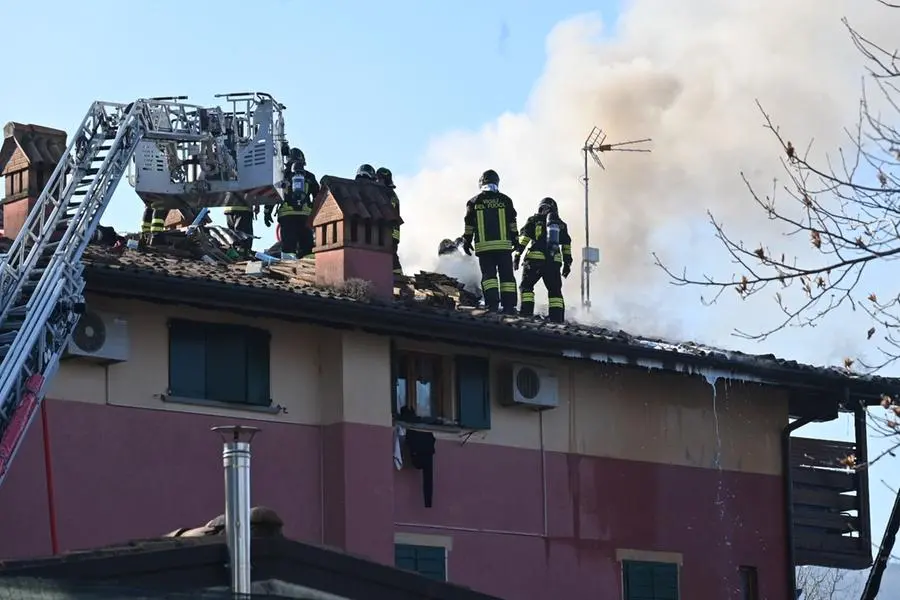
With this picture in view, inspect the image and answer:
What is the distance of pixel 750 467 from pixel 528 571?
3616 millimetres

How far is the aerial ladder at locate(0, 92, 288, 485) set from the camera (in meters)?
17.3

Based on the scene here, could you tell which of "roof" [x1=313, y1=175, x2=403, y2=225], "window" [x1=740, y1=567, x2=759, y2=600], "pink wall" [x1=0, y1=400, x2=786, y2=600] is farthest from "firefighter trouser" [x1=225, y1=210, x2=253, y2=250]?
"window" [x1=740, y1=567, x2=759, y2=600]

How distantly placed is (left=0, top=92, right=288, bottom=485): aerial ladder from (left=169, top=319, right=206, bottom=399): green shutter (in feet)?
4.42

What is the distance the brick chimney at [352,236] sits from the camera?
21.4 m

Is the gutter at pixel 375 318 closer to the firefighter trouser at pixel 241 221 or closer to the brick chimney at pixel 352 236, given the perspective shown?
the brick chimney at pixel 352 236

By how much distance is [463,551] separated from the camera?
2120 cm

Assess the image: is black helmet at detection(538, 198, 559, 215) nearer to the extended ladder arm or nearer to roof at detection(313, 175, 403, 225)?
roof at detection(313, 175, 403, 225)

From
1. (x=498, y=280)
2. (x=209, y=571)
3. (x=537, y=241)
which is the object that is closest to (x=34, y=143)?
(x=498, y=280)

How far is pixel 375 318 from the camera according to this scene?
20.1 metres

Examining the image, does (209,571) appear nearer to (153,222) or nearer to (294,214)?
(153,222)

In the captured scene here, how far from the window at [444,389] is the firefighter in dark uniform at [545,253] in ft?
10.6

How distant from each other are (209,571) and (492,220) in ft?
42.4

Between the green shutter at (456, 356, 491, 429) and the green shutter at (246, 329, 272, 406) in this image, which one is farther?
the green shutter at (456, 356, 491, 429)

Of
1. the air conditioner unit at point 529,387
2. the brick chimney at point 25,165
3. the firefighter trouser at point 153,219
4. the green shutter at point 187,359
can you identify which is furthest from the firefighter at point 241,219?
the green shutter at point 187,359
